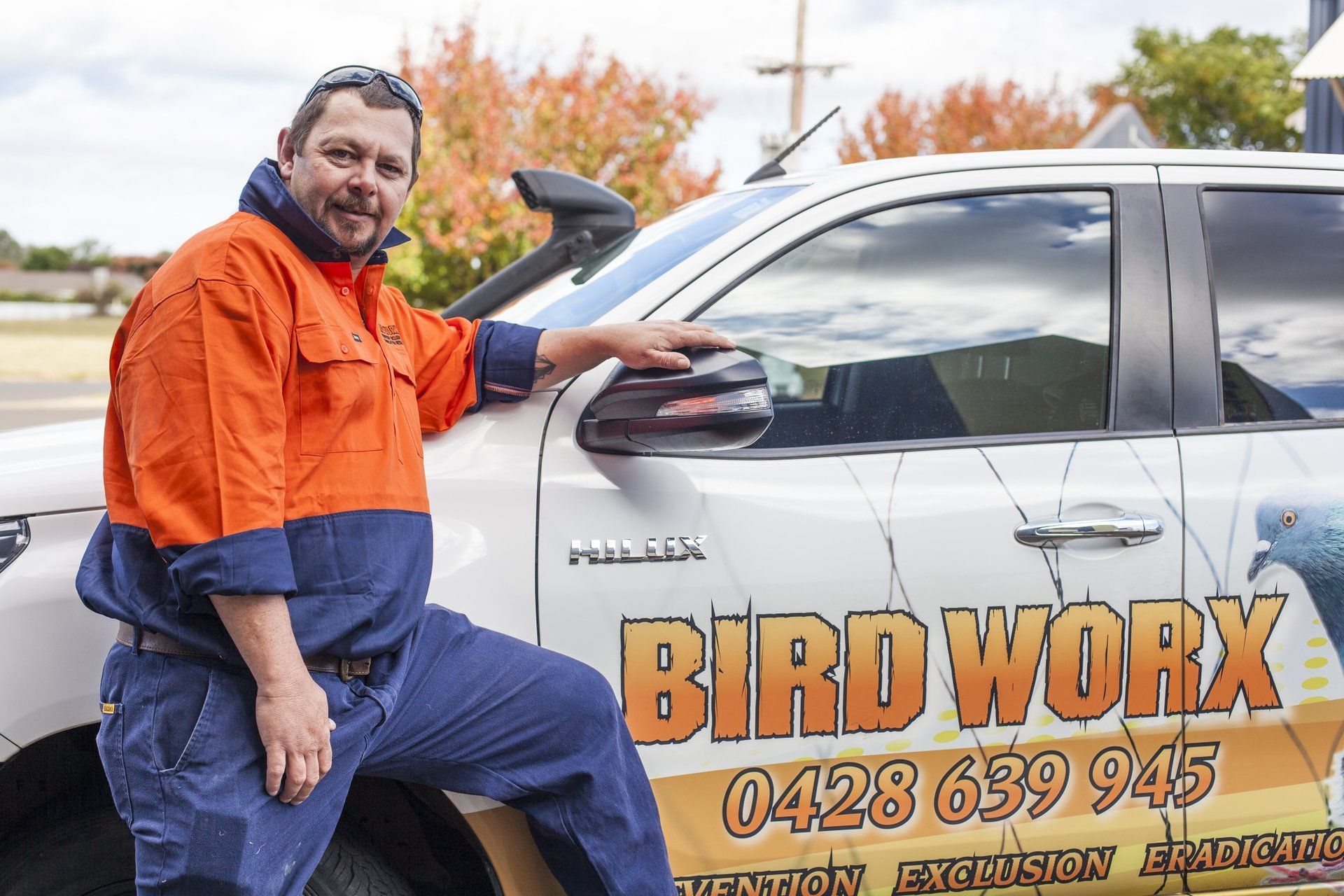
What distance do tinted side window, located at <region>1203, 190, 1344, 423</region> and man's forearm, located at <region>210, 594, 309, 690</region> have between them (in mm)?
1751

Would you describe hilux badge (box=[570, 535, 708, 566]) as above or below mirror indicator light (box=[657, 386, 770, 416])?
below

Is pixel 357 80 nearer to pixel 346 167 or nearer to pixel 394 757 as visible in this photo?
pixel 346 167

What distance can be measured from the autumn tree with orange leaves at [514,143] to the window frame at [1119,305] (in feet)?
40.1

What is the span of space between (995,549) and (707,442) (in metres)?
0.57

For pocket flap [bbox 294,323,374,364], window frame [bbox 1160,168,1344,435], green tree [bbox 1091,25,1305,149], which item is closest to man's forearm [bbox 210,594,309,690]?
pocket flap [bbox 294,323,374,364]

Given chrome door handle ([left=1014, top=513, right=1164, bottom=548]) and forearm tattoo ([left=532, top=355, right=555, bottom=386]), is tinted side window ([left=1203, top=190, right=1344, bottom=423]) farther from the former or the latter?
forearm tattoo ([left=532, top=355, right=555, bottom=386])

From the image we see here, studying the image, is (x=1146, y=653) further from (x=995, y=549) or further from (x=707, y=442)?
(x=707, y=442)

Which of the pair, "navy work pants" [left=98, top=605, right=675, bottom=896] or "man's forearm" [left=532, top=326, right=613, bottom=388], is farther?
"man's forearm" [left=532, top=326, right=613, bottom=388]

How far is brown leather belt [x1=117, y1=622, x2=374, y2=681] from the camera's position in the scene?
165cm

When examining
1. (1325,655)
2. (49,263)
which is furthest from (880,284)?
(49,263)

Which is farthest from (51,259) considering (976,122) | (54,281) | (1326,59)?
(1326,59)

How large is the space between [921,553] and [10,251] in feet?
333

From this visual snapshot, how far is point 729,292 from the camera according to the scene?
85.9 inches

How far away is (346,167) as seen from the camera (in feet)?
5.81
